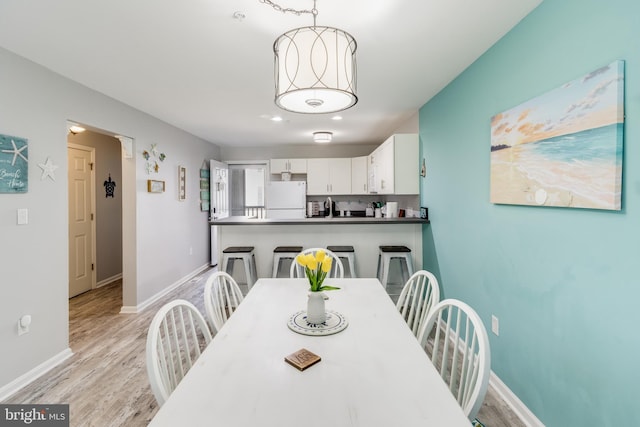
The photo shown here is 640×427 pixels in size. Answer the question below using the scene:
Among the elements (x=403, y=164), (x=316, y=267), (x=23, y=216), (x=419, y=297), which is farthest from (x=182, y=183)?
(x=419, y=297)

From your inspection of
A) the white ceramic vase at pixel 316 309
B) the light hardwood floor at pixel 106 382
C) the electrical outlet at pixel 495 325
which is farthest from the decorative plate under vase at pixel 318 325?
the electrical outlet at pixel 495 325

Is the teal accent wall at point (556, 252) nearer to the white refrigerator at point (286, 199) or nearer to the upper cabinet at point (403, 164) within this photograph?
the upper cabinet at point (403, 164)

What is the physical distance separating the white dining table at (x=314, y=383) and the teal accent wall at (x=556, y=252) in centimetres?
85

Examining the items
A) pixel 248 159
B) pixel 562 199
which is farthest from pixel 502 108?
pixel 248 159

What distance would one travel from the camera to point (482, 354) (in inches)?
42.4

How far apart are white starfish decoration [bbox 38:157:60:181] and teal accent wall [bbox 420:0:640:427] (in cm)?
333

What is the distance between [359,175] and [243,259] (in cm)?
309

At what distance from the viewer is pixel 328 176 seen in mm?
5980

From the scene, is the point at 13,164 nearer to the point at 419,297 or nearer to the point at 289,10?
the point at 289,10

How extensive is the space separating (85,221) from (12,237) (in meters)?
2.53

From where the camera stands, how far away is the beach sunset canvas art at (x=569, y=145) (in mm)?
1271

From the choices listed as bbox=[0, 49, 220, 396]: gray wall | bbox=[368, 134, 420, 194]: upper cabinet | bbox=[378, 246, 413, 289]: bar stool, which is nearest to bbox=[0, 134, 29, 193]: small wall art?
bbox=[0, 49, 220, 396]: gray wall

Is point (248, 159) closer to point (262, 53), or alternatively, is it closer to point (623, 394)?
point (262, 53)

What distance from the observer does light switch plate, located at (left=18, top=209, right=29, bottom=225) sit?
7.38 feet
